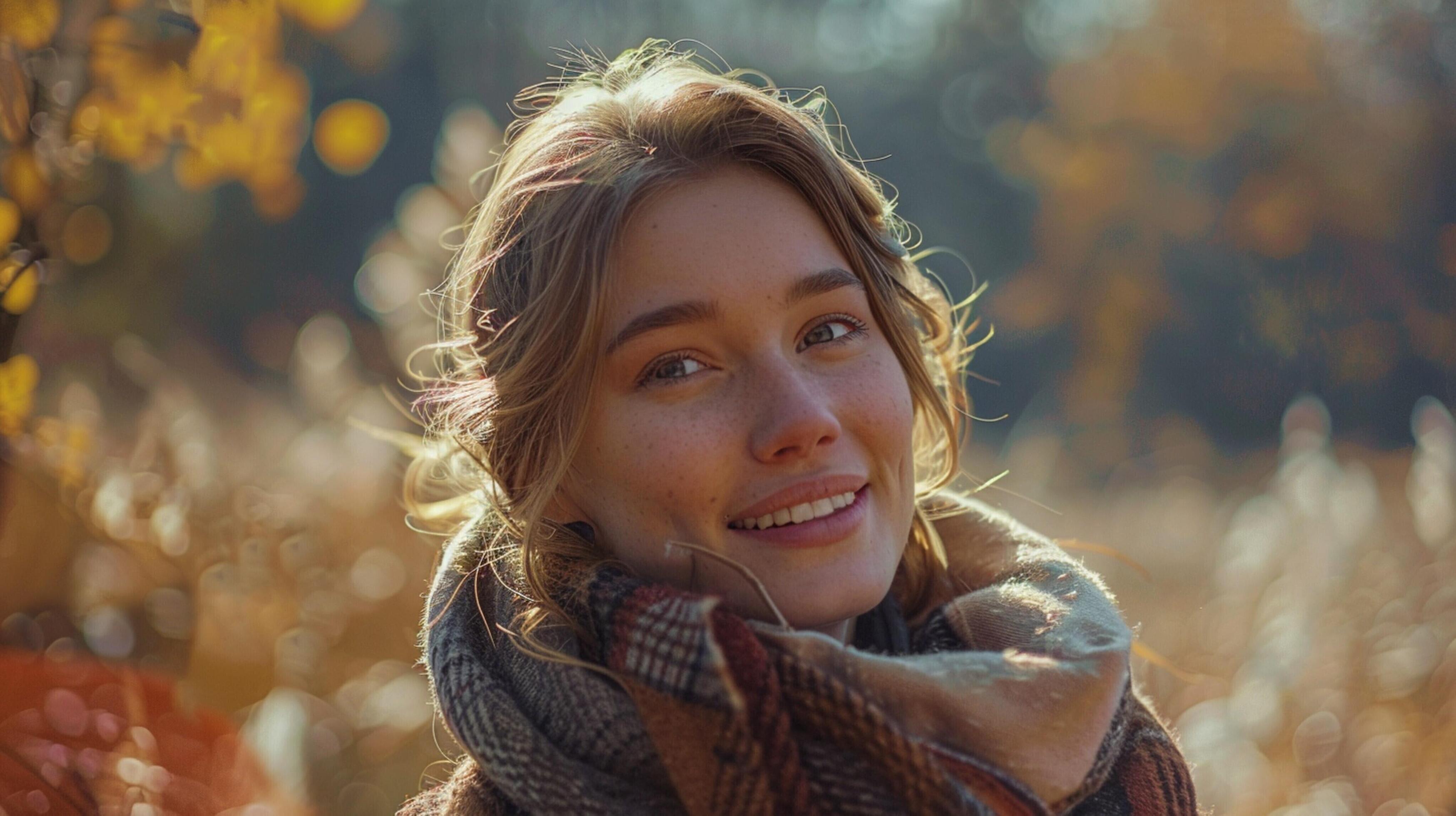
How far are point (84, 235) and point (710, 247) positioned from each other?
1994mm

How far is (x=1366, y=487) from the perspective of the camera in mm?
4098

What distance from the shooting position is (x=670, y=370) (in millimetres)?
1875

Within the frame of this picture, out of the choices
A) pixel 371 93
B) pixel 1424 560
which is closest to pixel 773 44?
pixel 371 93

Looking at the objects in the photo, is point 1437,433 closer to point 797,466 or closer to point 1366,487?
point 1366,487

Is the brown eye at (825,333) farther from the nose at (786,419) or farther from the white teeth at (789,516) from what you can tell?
the white teeth at (789,516)

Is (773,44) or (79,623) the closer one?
(79,623)

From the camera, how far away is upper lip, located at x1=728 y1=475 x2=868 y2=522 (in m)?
1.79

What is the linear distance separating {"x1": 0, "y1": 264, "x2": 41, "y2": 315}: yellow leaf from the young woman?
0.96 m

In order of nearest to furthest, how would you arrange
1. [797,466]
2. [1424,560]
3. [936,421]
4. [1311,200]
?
[797,466] < [936,421] < [1424,560] < [1311,200]

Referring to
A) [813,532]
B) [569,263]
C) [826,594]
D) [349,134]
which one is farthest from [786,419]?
[349,134]

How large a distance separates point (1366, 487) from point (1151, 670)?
51.2 inches

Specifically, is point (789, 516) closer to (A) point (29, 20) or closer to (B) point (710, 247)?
(B) point (710, 247)

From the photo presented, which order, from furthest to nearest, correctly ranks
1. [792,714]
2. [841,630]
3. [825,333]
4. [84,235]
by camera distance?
[84,235] → [841,630] → [825,333] → [792,714]

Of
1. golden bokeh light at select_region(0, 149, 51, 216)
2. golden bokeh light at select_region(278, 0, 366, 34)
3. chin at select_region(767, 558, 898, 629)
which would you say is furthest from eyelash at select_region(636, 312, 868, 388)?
golden bokeh light at select_region(0, 149, 51, 216)
